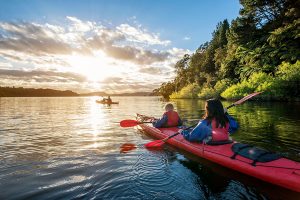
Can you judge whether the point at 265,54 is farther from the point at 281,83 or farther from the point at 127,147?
the point at 127,147

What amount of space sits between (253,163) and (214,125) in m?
1.52

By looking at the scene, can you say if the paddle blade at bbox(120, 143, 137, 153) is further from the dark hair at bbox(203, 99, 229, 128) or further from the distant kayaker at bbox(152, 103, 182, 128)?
the dark hair at bbox(203, 99, 229, 128)

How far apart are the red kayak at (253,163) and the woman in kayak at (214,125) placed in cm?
25

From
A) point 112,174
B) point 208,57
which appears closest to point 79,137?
point 112,174

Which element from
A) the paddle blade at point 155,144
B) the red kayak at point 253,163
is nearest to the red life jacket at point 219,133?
the red kayak at point 253,163

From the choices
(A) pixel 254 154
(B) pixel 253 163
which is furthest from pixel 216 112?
(B) pixel 253 163

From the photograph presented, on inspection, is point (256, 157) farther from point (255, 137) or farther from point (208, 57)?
point (208, 57)

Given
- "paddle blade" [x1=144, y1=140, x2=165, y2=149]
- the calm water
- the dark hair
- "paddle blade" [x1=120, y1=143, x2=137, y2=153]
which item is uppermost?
the dark hair

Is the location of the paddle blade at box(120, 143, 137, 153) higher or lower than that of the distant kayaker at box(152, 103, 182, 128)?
lower

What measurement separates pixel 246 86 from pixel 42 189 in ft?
130

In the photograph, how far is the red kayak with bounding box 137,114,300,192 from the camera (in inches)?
208

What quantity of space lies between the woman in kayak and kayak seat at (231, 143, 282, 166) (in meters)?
0.54

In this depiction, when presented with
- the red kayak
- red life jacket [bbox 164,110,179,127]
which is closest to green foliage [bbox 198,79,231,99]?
red life jacket [bbox 164,110,179,127]

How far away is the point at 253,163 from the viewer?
595 cm
